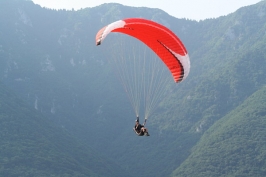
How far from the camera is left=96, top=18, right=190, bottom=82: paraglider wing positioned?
99.5 feet

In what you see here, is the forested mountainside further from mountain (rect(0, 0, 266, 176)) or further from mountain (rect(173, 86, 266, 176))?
mountain (rect(173, 86, 266, 176))

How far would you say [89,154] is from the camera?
119688 millimetres

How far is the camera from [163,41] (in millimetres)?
31906

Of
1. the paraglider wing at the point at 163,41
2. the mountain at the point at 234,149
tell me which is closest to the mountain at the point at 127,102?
the mountain at the point at 234,149

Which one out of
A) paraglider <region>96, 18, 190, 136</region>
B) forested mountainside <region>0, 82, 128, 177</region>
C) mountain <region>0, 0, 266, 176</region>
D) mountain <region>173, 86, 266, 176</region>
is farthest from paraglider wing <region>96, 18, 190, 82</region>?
mountain <region>0, 0, 266, 176</region>

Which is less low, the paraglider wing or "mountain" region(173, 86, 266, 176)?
"mountain" region(173, 86, 266, 176)

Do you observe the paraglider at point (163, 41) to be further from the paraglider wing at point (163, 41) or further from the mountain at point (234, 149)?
the mountain at point (234, 149)

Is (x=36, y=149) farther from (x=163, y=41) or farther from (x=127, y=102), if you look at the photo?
(x=127, y=102)

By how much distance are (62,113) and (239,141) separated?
6866 cm

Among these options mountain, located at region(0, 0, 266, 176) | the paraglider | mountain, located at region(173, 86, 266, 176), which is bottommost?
the paraglider

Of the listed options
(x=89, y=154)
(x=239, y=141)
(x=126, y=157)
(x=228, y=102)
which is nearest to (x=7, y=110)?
(x=89, y=154)

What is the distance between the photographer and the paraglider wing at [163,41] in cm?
3033

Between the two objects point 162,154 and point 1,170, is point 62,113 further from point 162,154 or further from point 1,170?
point 1,170

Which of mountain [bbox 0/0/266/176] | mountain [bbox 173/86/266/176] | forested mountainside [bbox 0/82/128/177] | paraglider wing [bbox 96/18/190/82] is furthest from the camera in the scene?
mountain [bbox 0/0/266/176]
